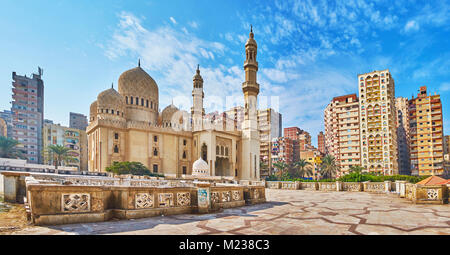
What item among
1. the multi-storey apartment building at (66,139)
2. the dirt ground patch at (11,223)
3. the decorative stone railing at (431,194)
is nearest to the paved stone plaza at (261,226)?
the dirt ground patch at (11,223)

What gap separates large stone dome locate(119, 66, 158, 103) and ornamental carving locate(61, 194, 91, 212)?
132 feet

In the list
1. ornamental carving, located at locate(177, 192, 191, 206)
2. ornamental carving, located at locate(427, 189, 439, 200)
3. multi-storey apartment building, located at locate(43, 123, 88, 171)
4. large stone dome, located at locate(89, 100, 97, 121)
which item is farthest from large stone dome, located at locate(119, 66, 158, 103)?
ornamental carving, located at locate(427, 189, 439, 200)

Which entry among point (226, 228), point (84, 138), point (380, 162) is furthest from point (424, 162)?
point (84, 138)

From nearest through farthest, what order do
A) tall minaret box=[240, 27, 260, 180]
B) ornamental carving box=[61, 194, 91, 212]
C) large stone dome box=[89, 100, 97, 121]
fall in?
1. ornamental carving box=[61, 194, 91, 212]
2. tall minaret box=[240, 27, 260, 180]
3. large stone dome box=[89, 100, 97, 121]

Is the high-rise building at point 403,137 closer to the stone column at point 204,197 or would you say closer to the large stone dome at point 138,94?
the large stone dome at point 138,94

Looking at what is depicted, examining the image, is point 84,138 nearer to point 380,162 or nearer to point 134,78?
point 134,78

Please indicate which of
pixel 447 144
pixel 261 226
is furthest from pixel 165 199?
pixel 447 144

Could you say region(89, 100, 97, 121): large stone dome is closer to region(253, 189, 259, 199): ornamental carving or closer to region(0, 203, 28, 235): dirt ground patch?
region(253, 189, 259, 199): ornamental carving

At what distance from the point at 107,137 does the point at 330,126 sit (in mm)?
69408

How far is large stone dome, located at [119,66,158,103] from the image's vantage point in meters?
44.2

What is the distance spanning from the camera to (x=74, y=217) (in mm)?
6273

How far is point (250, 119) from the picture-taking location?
45344mm

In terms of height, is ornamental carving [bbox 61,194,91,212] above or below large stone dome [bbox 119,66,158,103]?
below

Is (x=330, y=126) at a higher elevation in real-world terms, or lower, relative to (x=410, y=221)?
higher
